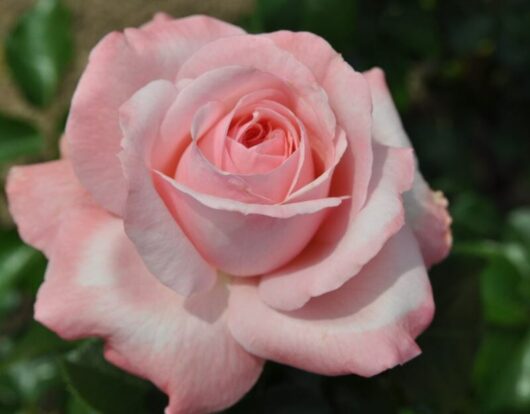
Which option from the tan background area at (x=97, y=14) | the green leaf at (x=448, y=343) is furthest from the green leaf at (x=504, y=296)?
the tan background area at (x=97, y=14)

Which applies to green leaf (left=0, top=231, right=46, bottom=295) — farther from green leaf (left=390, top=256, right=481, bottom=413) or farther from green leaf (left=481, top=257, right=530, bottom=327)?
green leaf (left=481, top=257, right=530, bottom=327)

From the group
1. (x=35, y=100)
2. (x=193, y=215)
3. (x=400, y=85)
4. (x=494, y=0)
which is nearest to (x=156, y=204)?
(x=193, y=215)

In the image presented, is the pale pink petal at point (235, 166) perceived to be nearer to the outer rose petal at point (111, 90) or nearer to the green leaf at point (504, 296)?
the outer rose petal at point (111, 90)

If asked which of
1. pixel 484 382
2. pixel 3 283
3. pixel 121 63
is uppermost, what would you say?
pixel 121 63

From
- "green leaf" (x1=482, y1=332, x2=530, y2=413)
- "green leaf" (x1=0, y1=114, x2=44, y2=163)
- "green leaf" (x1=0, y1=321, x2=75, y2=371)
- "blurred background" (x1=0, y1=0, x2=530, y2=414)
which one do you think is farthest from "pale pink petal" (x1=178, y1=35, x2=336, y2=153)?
"green leaf" (x1=482, y1=332, x2=530, y2=413)

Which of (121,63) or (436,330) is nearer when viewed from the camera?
(121,63)

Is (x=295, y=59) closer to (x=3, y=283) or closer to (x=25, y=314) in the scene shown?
(x=3, y=283)
